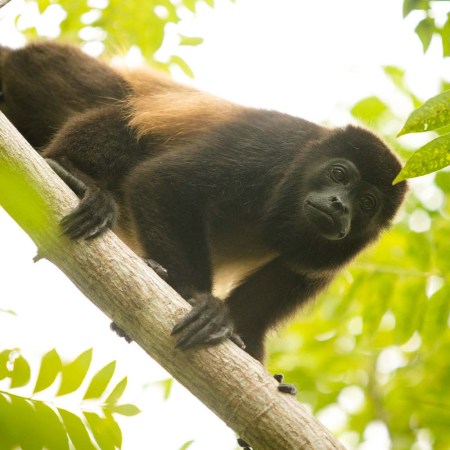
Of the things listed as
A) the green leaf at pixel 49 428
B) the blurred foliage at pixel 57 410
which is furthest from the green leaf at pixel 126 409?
the green leaf at pixel 49 428

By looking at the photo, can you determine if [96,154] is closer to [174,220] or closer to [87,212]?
[174,220]

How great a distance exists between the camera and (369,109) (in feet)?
20.9

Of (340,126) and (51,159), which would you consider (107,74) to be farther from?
(340,126)

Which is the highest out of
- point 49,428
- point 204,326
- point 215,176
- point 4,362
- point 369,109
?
point 369,109

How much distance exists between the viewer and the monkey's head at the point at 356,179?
5059 millimetres

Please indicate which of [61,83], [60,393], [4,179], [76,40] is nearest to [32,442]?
[4,179]

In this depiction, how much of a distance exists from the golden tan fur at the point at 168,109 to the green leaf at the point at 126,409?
3074 millimetres

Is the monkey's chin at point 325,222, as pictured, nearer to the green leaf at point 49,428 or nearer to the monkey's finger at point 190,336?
the monkey's finger at point 190,336

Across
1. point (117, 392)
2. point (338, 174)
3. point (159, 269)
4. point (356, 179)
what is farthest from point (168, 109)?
point (117, 392)

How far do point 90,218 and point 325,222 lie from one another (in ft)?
5.86

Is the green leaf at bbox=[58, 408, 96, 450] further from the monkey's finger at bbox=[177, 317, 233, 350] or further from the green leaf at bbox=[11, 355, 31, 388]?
the monkey's finger at bbox=[177, 317, 233, 350]

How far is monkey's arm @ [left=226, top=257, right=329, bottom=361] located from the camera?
522 centimetres

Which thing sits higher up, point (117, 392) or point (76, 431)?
point (117, 392)

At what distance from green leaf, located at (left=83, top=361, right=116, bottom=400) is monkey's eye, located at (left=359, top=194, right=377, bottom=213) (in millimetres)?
3050
